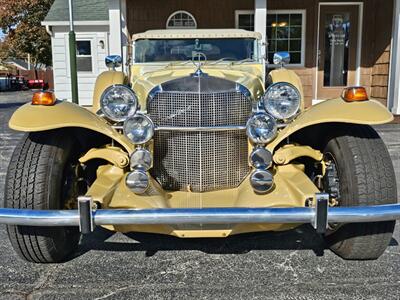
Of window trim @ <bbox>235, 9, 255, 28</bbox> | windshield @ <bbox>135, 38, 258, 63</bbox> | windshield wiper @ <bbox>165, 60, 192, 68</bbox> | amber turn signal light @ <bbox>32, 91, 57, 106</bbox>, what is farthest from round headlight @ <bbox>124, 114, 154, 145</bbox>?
window trim @ <bbox>235, 9, 255, 28</bbox>

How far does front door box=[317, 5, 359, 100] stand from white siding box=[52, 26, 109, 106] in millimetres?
6604

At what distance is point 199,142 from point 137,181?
0.56 metres

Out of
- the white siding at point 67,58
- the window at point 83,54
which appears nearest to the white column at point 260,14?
the white siding at point 67,58

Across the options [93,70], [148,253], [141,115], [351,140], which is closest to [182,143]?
[141,115]

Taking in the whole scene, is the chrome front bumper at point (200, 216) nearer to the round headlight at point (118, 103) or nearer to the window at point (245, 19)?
the round headlight at point (118, 103)

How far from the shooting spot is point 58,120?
9.91ft

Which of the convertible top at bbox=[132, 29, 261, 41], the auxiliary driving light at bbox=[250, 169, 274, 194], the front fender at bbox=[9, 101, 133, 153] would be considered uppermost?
the convertible top at bbox=[132, 29, 261, 41]

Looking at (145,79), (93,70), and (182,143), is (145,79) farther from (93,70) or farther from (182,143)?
(93,70)

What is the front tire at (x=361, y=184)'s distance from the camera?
301 cm

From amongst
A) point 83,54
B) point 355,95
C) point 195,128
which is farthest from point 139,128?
point 83,54

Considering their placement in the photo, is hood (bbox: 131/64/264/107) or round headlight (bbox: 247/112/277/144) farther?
hood (bbox: 131/64/264/107)

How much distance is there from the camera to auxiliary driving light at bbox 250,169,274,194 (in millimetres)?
3041

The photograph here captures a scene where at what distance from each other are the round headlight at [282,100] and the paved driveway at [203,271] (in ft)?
3.50

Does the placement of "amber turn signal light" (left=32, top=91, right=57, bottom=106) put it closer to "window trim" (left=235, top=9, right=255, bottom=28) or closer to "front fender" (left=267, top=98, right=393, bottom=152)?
"front fender" (left=267, top=98, right=393, bottom=152)
